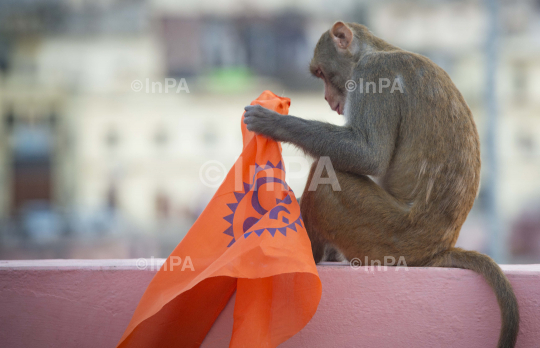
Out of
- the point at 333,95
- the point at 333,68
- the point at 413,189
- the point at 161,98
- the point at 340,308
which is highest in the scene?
the point at 333,68

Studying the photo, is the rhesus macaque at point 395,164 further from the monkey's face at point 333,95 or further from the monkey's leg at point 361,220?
the monkey's face at point 333,95

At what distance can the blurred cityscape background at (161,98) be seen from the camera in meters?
20.6

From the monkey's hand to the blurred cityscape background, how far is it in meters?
16.4

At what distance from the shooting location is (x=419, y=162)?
253cm

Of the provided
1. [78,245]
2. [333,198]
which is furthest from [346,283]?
[78,245]

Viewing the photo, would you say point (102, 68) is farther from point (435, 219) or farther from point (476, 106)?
point (435, 219)

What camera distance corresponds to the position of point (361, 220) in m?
2.44

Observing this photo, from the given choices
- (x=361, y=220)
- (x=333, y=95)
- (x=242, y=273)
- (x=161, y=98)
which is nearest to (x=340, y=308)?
(x=361, y=220)

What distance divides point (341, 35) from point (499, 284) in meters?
1.67

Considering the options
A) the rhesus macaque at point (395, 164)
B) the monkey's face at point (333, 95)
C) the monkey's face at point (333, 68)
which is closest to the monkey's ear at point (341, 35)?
the monkey's face at point (333, 68)

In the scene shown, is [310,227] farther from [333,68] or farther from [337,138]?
[333,68]

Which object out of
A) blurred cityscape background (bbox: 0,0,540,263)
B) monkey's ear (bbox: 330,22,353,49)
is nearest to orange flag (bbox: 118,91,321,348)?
monkey's ear (bbox: 330,22,353,49)

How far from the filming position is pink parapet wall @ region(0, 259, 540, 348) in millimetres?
2285

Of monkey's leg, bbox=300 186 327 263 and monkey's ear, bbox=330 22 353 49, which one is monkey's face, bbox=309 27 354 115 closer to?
monkey's ear, bbox=330 22 353 49
